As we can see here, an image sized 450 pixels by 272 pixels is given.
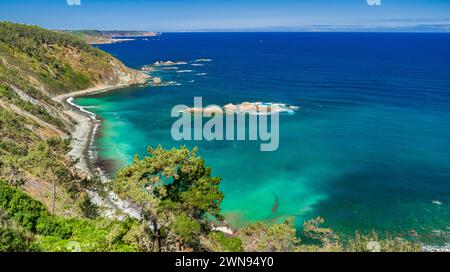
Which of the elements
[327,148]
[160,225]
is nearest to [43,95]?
[327,148]

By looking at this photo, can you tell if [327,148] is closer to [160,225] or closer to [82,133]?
[82,133]

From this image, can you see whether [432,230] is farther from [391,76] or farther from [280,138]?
[391,76]

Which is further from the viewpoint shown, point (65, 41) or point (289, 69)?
point (289, 69)

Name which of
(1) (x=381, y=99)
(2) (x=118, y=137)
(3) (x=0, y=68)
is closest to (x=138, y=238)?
(2) (x=118, y=137)

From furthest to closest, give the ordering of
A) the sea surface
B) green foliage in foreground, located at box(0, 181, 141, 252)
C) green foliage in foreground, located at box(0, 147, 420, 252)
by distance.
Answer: the sea surface, green foliage in foreground, located at box(0, 147, 420, 252), green foliage in foreground, located at box(0, 181, 141, 252)

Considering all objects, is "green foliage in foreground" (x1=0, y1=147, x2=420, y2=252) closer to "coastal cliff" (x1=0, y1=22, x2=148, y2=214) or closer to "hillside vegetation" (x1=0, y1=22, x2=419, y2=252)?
"hillside vegetation" (x1=0, y1=22, x2=419, y2=252)

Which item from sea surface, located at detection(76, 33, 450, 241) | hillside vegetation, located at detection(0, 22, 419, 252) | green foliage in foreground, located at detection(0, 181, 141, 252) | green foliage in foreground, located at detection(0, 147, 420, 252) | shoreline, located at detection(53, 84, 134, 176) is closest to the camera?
green foliage in foreground, located at detection(0, 181, 141, 252)

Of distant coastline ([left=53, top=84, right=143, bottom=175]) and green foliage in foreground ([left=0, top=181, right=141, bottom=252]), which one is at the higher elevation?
green foliage in foreground ([left=0, top=181, right=141, bottom=252])

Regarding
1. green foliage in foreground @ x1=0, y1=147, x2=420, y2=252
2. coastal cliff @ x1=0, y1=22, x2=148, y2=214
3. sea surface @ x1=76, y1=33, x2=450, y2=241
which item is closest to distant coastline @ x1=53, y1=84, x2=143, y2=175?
coastal cliff @ x1=0, y1=22, x2=148, y2=214
